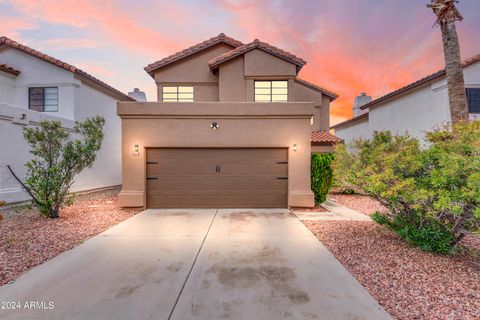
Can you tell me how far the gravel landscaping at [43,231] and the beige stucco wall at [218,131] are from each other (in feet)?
4.11

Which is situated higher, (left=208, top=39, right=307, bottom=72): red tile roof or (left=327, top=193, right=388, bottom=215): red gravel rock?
(left=208, top=39, right=307, bottom=72): red tile roof

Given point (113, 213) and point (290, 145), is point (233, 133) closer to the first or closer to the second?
point (290, 145)

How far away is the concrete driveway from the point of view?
2844 mm

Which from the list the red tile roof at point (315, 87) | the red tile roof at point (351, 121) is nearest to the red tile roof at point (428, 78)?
the red tile roof at point (315, 87)

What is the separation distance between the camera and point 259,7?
11.8 m

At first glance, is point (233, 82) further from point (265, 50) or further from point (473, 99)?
point (473, 99)

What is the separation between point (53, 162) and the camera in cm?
746

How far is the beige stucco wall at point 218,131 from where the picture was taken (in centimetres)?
854

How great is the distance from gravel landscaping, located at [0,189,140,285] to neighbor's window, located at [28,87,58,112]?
21.8ft

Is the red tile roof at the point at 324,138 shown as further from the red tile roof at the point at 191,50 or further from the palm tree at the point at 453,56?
the red tile roof at the point at 191,50

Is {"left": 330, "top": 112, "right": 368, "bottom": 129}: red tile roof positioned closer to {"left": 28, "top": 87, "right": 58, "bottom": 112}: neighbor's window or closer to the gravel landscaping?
the gravel landscaping

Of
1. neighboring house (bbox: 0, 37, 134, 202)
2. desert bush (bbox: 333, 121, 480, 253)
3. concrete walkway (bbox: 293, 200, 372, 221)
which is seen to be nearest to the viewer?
desert bush (bbox: 333, 121, 480, 253)

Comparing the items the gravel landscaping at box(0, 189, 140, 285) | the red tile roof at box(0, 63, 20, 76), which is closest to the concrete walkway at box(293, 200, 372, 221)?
the gravel landscaping at box(0, 189, 140, 285)

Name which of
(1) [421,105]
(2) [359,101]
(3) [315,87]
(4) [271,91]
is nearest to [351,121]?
(2) [359,101]
